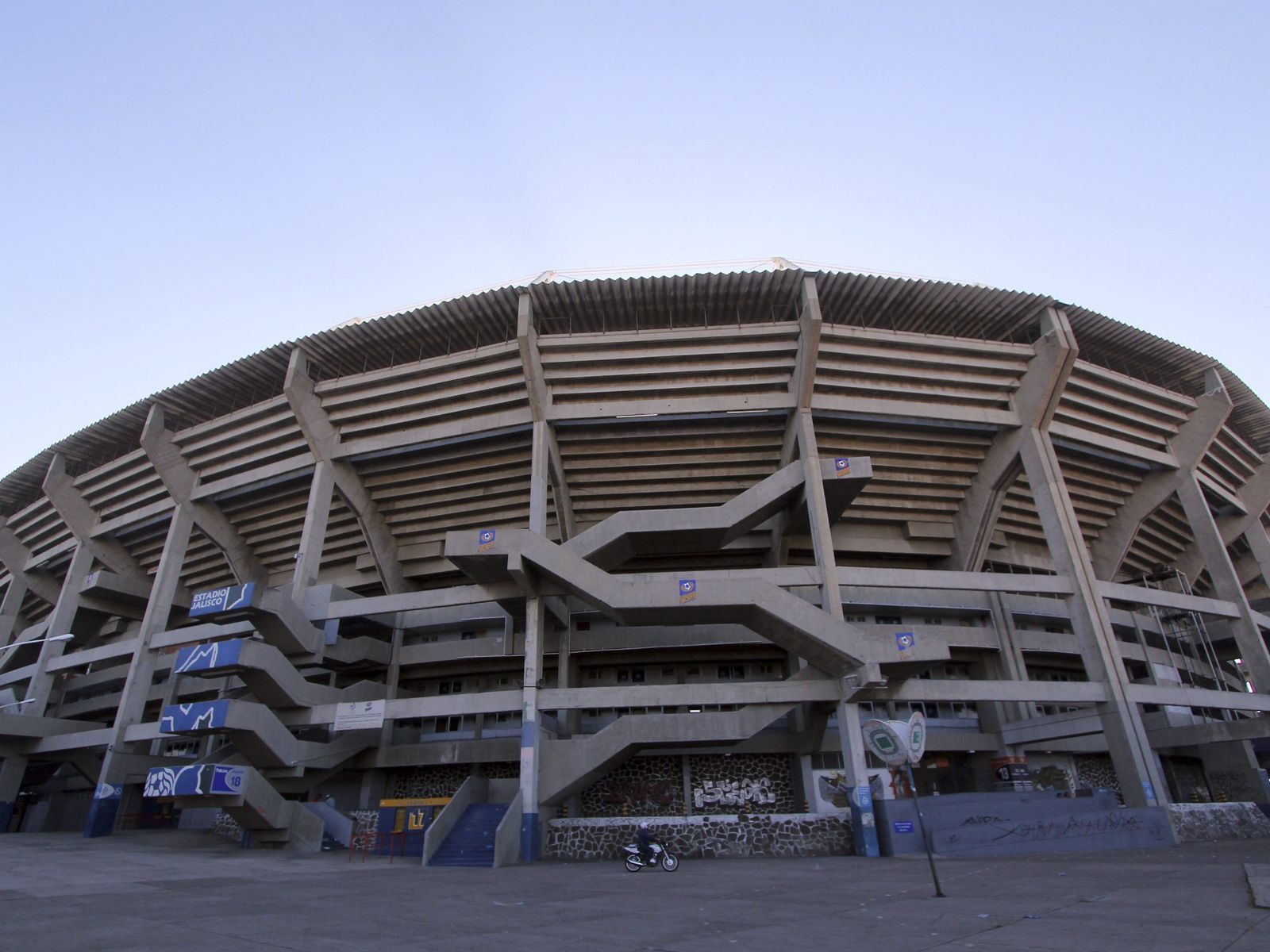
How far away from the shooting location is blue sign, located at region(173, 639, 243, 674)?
25.1m

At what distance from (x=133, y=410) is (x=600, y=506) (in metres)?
23.4

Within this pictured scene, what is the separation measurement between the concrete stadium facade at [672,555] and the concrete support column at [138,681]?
0.46 feet

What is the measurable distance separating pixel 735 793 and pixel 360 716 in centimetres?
1584

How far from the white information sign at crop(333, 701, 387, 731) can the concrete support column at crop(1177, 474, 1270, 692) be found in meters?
35.1

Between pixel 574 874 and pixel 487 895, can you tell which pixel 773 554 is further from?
pixel 487 895

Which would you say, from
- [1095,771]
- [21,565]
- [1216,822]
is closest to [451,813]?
[1216,822]

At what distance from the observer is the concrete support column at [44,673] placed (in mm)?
32469

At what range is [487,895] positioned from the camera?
13.2m

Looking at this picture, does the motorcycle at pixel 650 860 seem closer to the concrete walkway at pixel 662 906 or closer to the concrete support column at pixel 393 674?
the concrete walkway at pixel 662 906

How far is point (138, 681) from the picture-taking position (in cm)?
3048

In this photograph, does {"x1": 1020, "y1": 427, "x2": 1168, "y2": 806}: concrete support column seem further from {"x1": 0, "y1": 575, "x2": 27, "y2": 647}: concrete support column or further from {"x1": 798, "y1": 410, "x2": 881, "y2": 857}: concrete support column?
{"x1": 0, "y1": 575, "x2": 27, "y2": 647}: concrete support column

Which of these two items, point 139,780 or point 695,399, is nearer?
point 695,399

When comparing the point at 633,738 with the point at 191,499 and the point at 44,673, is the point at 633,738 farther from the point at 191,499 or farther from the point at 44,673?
the point at 44,673

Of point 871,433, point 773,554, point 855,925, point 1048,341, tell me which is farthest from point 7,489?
point 1048,341
